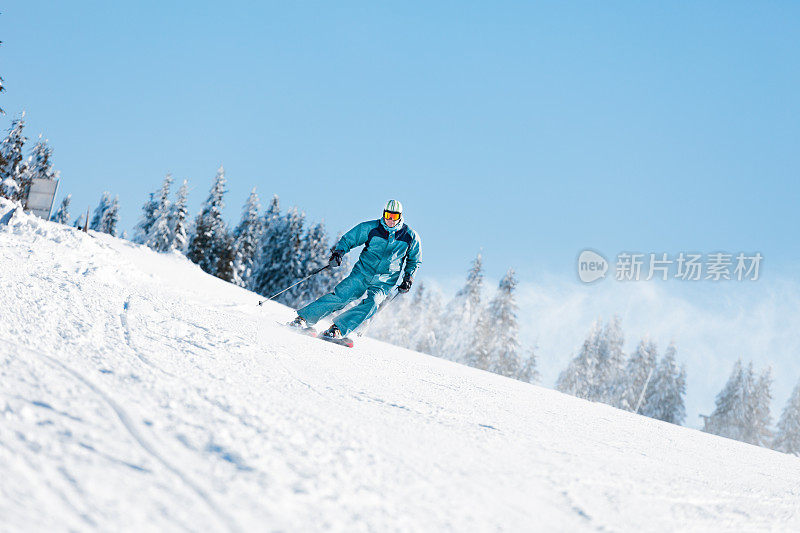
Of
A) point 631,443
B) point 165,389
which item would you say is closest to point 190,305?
point 165,389

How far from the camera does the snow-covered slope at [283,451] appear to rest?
154cm

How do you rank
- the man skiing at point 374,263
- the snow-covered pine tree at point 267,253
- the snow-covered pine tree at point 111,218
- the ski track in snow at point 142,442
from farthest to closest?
1. the snow-covered pine tree at point 111,218
2. the snow-covered pine tree at point 267,253
3. the man skiing at point 374,263
4. the ski track in snow at point 142,442

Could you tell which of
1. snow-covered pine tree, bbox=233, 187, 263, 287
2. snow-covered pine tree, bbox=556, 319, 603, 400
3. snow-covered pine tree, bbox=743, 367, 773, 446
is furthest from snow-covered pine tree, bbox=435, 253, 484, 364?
snow-covered pine tree, bbox=743, 367, 773, 446

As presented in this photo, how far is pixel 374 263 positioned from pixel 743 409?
150 feet

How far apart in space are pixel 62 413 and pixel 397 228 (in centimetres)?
536

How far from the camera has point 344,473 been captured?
1893 millimetres

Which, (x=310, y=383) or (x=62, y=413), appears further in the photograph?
(x=310, y=383)

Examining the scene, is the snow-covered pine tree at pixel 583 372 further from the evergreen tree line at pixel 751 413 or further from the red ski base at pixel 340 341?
the red ski base at pixel 340 341

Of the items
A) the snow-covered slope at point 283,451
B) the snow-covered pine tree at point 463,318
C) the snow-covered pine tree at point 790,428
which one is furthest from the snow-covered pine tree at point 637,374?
the snow-covered slope at point 283,451

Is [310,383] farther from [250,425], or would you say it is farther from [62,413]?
[62,413]

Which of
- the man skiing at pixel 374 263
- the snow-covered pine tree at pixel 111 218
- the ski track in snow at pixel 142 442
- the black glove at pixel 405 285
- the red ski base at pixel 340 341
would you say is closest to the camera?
the ski track in snow at pixel 142 442

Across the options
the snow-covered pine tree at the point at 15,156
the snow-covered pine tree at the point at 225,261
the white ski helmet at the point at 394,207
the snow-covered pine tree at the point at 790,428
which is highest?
the snow-covered pine tree at the point at 15,156

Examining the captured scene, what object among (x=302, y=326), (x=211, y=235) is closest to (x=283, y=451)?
(x=302, y=326)

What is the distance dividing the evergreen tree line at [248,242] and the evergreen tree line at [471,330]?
21.6ft
